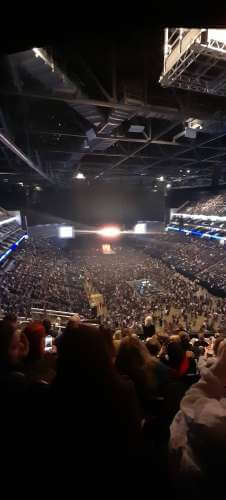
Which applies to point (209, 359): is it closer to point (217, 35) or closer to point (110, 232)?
point (217, 35)

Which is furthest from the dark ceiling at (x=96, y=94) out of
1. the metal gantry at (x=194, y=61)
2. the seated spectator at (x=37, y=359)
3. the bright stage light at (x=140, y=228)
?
the bright stage light at (x=140, y=228)

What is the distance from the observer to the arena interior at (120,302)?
133 centimetres

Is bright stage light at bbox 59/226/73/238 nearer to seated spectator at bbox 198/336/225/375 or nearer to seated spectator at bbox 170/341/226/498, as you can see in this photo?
seated spectator at bbox 198/336/225/375

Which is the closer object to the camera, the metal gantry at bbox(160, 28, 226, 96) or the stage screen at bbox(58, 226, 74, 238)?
the metal gantry at bbox(160, 28, 226, 96)

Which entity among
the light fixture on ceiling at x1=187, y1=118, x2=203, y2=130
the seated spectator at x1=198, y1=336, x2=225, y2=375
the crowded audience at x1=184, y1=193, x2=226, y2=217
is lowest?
the seated spectator at x1=198, y1=336, x2=225, y2=375

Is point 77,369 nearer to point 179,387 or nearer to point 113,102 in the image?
point 179,387

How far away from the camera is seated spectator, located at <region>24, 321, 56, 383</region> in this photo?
2432 mm

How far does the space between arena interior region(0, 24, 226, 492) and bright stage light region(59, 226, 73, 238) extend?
8.04 meters

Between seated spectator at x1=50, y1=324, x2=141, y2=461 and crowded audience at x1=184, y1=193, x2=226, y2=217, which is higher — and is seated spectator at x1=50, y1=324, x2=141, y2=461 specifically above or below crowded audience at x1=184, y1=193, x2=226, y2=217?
below

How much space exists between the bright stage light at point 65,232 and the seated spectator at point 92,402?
3950 centimetres

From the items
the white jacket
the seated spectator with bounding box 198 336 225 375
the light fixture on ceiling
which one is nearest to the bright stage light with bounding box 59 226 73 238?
the light fixture on ceiling

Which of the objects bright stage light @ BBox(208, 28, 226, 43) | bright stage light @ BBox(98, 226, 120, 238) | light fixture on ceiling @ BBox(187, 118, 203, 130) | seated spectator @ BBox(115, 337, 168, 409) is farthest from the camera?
bright stage light @ BBox(98, 226, 120, 238)

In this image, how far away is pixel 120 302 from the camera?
19656 mm

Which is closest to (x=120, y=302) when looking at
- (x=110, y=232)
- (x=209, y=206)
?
(x=110, y=232)
